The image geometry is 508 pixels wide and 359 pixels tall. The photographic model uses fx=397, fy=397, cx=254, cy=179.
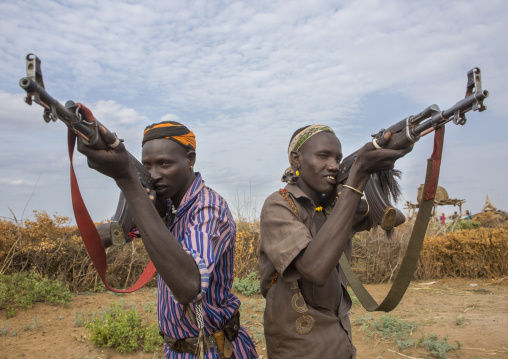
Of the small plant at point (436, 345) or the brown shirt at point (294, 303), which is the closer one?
the brown shirt at point (294, 303)

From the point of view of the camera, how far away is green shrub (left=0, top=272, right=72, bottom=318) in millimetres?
5898

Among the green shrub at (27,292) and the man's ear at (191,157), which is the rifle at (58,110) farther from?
the green shrub at (27,292)

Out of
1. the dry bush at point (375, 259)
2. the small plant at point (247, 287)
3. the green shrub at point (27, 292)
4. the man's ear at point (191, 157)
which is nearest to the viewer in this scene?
the man's ear at point (191, 157)

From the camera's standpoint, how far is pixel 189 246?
75.0 inches

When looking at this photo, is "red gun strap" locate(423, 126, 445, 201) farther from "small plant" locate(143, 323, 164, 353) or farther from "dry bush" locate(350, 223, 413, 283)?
"dry bush" locate(350, 223, 413, 283)

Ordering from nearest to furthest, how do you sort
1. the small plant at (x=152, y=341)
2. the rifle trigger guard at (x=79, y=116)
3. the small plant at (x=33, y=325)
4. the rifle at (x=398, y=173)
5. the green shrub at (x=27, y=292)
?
the rifle trigger guard at (x=79, y=116)
the rifle at (x=398, y=173)
the small plant at (x=152, y=341)
the small plant at (x=33, y=325)
the green shrub at (x=27, y=292)

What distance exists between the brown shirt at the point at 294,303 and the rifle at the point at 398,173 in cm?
30

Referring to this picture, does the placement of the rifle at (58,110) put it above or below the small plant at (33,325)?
above

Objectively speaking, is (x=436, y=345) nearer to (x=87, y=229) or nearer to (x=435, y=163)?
(x=435, y=163)

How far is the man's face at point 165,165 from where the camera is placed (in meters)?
2.30

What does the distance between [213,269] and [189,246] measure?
265mm

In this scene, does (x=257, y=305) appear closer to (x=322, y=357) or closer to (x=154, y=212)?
(x=322, y=357)

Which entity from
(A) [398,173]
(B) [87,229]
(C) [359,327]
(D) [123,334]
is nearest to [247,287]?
(C) [359,327]

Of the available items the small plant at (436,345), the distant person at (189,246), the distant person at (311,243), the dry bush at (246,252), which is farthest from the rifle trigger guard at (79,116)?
the dry bush at (246,252)
